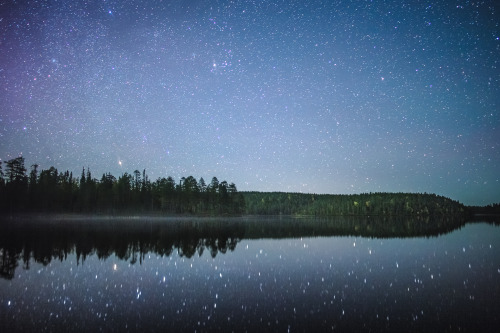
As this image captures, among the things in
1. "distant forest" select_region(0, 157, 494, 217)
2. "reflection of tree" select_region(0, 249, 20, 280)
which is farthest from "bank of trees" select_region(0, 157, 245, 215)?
"reflection of tree" select_region(0, 249, 20, 280)

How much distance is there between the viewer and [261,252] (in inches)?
1207

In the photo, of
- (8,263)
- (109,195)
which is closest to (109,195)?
(109,195)

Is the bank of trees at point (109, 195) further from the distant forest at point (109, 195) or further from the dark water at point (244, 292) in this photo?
the dark water at point (244, 292)

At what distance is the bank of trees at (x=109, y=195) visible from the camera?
328 feet

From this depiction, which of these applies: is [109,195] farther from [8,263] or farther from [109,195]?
[8,263]

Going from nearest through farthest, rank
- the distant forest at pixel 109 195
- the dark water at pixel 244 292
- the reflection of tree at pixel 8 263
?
the dark water at pixel 244 292 < the reflection of tree at pixel 8 263 < the distant forest at pixel 109 195

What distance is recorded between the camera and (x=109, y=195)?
12425 centimetres

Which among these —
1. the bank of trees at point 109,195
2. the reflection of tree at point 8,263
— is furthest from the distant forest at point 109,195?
the reflection of tree at point 8,263

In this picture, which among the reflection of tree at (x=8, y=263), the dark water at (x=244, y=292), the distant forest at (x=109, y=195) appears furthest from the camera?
the distant forest at (x=109, y=195)

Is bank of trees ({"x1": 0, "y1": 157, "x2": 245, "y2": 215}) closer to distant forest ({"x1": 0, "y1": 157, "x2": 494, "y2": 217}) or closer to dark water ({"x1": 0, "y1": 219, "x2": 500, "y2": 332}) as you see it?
distant forest ({"x1": 0, "y1": 157, "x2": 494, "y2": 217})

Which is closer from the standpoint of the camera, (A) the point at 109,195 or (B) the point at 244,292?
(B) the point at 244,292

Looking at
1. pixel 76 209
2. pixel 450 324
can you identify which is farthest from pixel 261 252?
pixel 76 209

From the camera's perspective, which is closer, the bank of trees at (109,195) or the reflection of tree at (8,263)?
the reflection of tree at (8,263)

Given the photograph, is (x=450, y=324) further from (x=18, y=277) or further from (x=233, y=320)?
(x=18, y=277)
